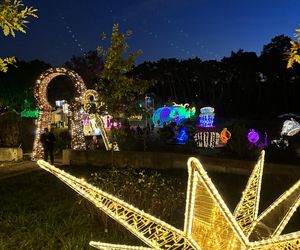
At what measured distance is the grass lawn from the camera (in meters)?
6.39

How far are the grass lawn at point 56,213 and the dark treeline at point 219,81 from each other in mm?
31391

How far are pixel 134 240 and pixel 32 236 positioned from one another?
158 centimetres

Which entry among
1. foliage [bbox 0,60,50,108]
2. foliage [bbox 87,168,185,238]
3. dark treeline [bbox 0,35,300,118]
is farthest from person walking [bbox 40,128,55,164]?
foliage [bbox 0,60,50,108]

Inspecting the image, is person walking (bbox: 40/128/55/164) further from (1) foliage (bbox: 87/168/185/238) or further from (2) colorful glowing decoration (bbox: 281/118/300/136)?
(2) colorful glowing decoration (bbox: 281/118/300/136)

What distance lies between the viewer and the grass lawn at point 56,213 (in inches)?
252

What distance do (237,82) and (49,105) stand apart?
41.5 metres

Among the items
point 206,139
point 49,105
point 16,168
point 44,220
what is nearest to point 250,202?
point 44,220

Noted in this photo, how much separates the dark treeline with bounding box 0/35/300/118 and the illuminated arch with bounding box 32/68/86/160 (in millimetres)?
24652

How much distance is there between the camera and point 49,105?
57.2ft

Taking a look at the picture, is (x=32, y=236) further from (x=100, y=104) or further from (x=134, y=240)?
(x=100, y=104)

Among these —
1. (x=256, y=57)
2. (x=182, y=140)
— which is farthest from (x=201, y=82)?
(x=182, y=140)

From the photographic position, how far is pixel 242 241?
2521 mm

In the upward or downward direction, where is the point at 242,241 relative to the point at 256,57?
downward

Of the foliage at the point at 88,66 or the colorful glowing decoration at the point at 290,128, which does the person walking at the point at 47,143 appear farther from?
the foliage at the point at 88,66
